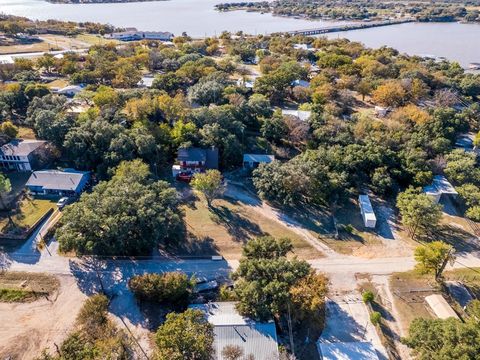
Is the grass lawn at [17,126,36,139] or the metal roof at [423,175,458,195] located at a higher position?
the grass lawn at [17,126,36,139]

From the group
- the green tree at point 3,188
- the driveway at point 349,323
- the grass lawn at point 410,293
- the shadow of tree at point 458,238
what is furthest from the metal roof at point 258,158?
the green tree at point 3,188

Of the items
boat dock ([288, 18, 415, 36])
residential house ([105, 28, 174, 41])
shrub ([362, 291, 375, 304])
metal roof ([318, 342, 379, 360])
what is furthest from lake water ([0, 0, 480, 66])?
metal roof ([318, 342, 379, 360])

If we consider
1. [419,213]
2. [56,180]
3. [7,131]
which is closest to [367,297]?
[419,213]

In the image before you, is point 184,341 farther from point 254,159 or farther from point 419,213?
point 254,159

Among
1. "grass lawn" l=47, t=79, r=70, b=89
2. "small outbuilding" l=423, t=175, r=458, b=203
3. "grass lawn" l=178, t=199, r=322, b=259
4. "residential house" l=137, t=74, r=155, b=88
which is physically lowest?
"grass lawn" l=178, t=199, r=322, b=259

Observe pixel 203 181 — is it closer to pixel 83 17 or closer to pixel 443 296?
pixel 443 296

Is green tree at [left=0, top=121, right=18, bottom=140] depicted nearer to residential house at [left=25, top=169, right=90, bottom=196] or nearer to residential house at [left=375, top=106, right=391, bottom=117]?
residential house at [left=25, top=169, right=90, bottom=196]

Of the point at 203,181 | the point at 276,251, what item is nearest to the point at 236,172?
the point at 203,181
